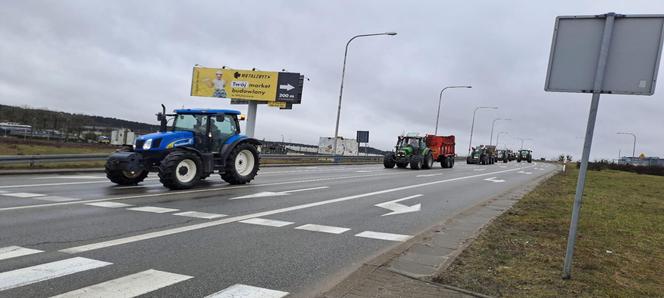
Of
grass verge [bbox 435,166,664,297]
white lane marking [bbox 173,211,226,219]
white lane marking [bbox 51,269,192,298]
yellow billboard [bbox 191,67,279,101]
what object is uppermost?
yellow billboard [bbox 191,67,279,101]

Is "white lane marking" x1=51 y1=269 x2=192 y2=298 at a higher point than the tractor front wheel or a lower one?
higher

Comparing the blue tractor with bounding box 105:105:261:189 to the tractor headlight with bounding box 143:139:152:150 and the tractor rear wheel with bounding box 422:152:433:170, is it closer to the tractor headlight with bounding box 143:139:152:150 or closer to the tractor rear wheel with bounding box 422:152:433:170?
the tractor headlight with bounding box 143:139:152:150

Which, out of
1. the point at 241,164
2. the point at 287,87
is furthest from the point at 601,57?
the point at 287,87

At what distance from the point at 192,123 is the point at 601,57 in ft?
38.0

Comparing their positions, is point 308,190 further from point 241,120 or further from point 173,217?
point 173,217

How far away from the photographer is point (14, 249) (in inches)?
241

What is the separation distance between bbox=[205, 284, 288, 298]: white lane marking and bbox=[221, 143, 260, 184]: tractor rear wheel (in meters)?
10.4

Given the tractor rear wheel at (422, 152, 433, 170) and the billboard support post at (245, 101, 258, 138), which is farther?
the billboard support post at (245, 101, 258, 138)

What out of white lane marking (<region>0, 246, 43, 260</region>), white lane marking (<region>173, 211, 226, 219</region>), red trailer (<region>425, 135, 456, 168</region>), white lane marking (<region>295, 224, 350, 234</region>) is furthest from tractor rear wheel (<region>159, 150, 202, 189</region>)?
red trailer (<region>425, 135, 456, 168</region>)

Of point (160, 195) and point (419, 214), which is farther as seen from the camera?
point (160, 195)

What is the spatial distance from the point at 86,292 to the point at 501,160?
81.6 meters

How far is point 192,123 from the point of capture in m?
14.8

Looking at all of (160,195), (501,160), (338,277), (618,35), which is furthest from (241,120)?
(501,160)

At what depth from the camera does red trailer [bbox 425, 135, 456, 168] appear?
40125mm
